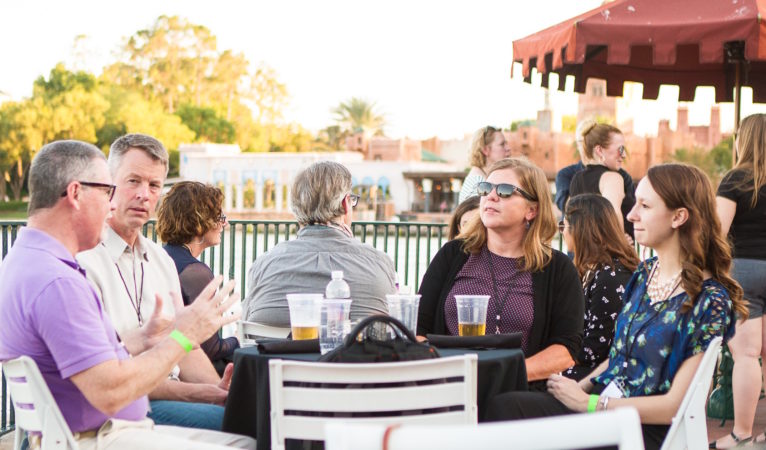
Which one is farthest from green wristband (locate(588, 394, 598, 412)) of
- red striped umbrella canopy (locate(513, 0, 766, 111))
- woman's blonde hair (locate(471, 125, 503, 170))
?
woman's blonde hair (locate(471, 125, 503, 170))

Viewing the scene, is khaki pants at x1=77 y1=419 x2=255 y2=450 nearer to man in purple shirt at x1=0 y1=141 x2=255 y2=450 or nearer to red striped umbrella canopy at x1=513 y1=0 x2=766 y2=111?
man in purple shirt at x1=0 y1=141 x2=255 y2=450

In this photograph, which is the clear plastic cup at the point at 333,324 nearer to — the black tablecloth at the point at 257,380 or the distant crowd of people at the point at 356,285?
the black tablecloth at the point at 257,380

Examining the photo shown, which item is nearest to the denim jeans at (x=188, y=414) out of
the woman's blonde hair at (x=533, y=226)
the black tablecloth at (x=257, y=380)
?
the black tablecloth at (x=257, y=380)

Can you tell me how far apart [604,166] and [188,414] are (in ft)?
12.3

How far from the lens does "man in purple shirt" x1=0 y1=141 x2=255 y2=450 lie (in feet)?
7.19

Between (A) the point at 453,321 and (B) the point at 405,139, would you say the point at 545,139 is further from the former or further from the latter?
(A) the point at 453,321

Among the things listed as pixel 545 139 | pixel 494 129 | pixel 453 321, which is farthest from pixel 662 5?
pixel 545 139

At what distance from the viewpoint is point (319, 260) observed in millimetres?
3422

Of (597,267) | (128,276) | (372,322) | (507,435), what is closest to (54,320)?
(372,322)

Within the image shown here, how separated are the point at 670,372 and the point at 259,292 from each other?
152 centimetres

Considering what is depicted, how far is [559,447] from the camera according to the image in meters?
1.47

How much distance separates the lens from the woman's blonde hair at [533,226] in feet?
11.1

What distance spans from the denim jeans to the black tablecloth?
0.21 m

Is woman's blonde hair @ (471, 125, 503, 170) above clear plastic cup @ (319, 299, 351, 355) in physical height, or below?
above
